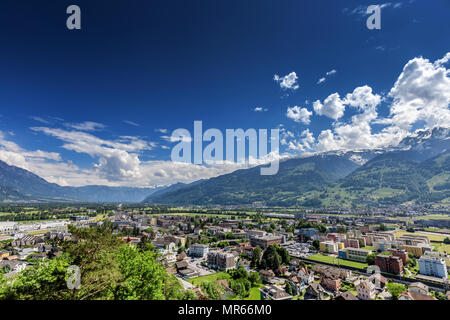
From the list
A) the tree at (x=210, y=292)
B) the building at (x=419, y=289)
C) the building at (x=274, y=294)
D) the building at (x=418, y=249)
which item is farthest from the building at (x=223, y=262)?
the building at (x=418, y=249)

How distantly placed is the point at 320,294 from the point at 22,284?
927 inches

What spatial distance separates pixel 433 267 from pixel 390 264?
4.72m

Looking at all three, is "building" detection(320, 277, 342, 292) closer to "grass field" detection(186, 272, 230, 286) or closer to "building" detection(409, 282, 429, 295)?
"building" detection(409, 282, 429, 295)

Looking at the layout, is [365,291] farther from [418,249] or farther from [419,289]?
[418,249]

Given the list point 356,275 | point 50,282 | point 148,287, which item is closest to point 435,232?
point 356,275

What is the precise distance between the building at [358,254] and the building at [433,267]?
7.37 m

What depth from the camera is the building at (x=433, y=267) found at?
92.4ft

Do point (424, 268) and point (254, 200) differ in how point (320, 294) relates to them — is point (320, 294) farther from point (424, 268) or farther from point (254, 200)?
point (254, 200)

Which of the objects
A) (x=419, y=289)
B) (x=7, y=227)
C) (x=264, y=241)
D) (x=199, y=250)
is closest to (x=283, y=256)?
(x=264, y=241)

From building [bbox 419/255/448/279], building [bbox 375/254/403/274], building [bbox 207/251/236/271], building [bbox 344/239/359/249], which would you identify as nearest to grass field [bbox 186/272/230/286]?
building [bbox 207/251/236/271]

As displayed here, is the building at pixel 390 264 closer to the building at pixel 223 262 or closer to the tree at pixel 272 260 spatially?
the tree at pixel 272 260

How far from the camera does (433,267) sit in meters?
29.1

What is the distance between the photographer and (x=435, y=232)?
5759 cm
